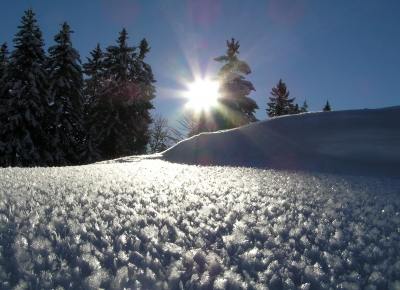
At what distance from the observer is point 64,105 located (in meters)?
16.4

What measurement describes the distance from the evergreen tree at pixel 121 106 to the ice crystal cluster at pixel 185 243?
54.5 feet

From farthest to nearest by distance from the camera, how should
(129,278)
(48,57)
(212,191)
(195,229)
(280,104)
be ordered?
(280,104) < (48,57) < (212,191) < (195,229) < (129,278)

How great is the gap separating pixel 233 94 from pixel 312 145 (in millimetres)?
15070

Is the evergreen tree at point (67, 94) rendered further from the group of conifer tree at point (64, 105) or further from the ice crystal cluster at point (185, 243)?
the ice crystal cluster at point (185, 243)

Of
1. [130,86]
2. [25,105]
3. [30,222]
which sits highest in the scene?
[130,86]

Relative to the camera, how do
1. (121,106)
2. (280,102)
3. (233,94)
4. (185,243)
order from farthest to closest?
(280,102)
(233,94)
(121,106)
(185,243)

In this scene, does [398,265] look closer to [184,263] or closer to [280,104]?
[184,263]

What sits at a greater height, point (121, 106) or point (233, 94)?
point (233, 94)

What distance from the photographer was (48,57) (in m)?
16.4

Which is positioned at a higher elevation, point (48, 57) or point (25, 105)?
point (48, 57)

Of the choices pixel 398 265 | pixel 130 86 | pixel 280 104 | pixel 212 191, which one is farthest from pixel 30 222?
pixel 280 104

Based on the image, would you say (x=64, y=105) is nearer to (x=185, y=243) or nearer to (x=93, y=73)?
(x=93, y=73)

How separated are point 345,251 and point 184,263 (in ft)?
1.74

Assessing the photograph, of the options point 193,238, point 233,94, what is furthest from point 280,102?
point 193,238
